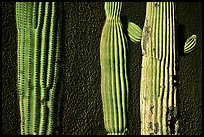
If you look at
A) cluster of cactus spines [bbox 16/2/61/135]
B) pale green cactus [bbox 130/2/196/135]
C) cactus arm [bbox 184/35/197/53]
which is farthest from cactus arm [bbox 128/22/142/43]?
cluster of cactus spines [bbox 16/2/61/135]

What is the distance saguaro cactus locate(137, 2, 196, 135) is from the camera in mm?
1570

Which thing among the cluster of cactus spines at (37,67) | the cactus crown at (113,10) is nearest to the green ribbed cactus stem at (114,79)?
the cactus crown at (113,10)

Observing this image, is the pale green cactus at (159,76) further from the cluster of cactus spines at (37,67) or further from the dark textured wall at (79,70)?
the cluster of cactus spines at (37,67)

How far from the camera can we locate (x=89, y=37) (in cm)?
238

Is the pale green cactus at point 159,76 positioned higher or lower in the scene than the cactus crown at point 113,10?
lower

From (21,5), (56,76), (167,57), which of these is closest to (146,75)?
(167,57)

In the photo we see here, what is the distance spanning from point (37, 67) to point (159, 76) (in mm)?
487

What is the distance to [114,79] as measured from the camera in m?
1.54

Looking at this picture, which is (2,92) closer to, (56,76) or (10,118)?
(10,118)

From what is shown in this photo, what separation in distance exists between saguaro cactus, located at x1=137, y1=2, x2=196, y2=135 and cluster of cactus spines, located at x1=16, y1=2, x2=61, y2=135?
0.40 m

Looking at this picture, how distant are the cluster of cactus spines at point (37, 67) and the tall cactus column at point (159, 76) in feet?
1.30

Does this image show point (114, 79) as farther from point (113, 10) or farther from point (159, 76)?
point (113, 10)

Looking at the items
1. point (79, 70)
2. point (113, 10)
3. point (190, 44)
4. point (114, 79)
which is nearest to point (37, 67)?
point (114, 79)

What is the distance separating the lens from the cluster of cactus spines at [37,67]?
1.34m
